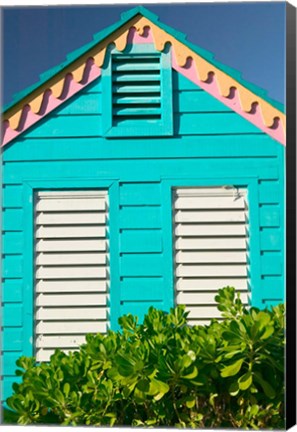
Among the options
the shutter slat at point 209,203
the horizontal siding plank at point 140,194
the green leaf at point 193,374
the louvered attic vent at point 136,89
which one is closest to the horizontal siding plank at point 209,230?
the shutter slat at point 209,203

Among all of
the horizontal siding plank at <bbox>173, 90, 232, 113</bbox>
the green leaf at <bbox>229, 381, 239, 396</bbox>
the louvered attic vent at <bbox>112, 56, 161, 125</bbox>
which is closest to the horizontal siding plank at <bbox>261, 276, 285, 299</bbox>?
the green leaf at <bbox>229, 381, 239, 396</bbox>

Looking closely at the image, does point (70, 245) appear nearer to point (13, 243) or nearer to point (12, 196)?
point (13, 243)

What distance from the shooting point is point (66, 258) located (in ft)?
21.2

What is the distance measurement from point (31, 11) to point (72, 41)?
34cm

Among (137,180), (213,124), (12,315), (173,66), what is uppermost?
(173,66)

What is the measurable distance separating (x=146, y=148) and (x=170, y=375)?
1.39 m

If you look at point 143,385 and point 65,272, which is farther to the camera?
point 65,272

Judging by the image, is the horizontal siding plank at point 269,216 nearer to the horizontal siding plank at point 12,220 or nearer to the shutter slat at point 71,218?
the shutter slat at point 71,218

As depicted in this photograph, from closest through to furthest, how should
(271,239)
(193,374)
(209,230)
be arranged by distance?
(193,374), (271,239), (209,230)

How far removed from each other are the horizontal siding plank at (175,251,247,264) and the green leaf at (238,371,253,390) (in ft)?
2.23

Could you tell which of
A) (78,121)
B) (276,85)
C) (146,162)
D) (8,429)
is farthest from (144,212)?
(8,429)

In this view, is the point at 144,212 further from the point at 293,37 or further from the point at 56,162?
the point at 293,37

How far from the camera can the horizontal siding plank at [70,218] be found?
21.2 feet

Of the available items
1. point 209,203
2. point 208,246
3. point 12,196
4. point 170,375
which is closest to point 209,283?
point 208,246
